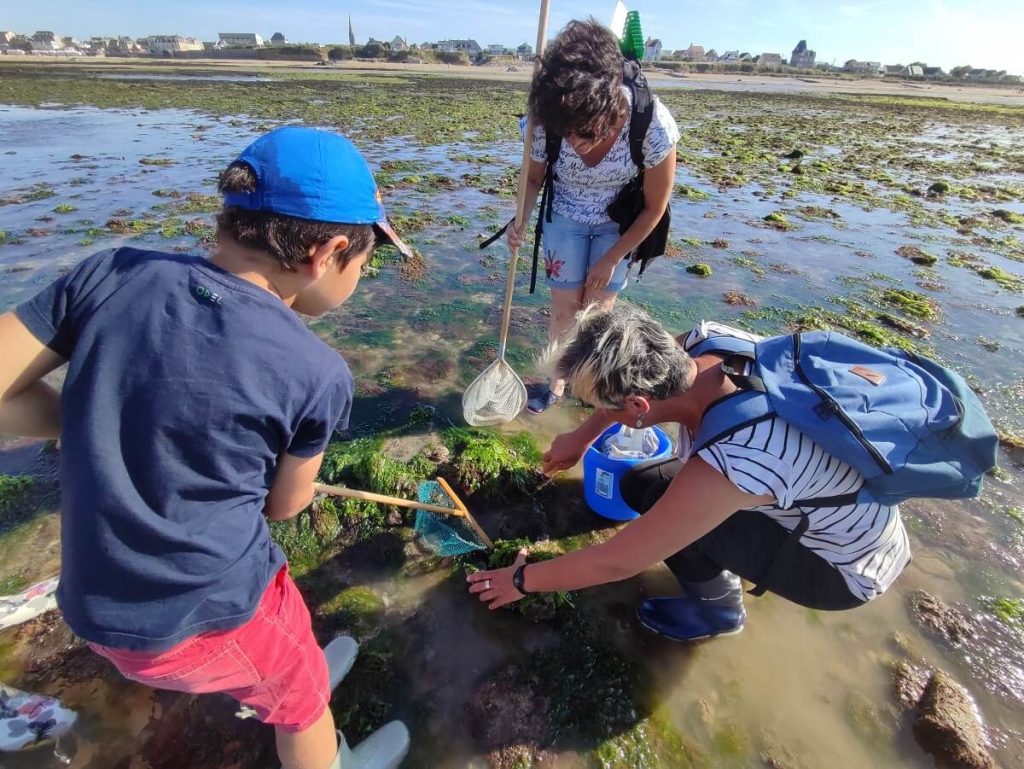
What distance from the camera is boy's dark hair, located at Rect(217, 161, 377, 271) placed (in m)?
1.29

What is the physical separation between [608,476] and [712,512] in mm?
1179

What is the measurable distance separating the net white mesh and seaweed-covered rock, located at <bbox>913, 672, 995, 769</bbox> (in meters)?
2.72

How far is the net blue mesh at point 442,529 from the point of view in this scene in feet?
9.22

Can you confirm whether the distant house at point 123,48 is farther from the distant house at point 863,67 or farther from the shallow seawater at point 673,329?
the distant house at point 863,67

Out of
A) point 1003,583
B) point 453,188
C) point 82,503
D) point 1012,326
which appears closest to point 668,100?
point 453,188

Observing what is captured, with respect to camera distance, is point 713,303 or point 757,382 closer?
point 757,382

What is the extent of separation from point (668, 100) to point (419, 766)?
34.3m

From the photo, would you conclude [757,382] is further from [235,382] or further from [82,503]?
[82,503]

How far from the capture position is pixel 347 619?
2.62 metres

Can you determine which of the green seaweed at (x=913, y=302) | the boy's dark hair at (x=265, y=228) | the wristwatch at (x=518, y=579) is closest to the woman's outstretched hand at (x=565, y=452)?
the wristwatch at (x=518, y=579)

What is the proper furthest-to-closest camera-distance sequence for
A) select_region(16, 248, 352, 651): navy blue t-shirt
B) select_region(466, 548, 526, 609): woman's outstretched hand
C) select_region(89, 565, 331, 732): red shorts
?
1. select_region(466, 548, 526, 609): woman's outstretched hand
2. select_region(89, 565, 331, 732): red shorts
3. select_region(16, 248, 352, 651): navy blue t-shirt

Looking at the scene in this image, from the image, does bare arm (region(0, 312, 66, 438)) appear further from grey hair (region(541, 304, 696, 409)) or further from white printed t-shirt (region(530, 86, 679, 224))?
white printed t-shirt (region(530, 86, 679, 224))

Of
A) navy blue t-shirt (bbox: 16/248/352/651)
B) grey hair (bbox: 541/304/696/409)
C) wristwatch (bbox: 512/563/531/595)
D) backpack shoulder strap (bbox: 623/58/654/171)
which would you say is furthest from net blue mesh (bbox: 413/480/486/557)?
backpack shoulder strap (bbox: 623/58/654/171)

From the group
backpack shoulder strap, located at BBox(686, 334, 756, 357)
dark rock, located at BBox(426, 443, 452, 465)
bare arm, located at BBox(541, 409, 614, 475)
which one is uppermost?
backpack shoulder strap, located at BBox(686, 334, 756, 357)
